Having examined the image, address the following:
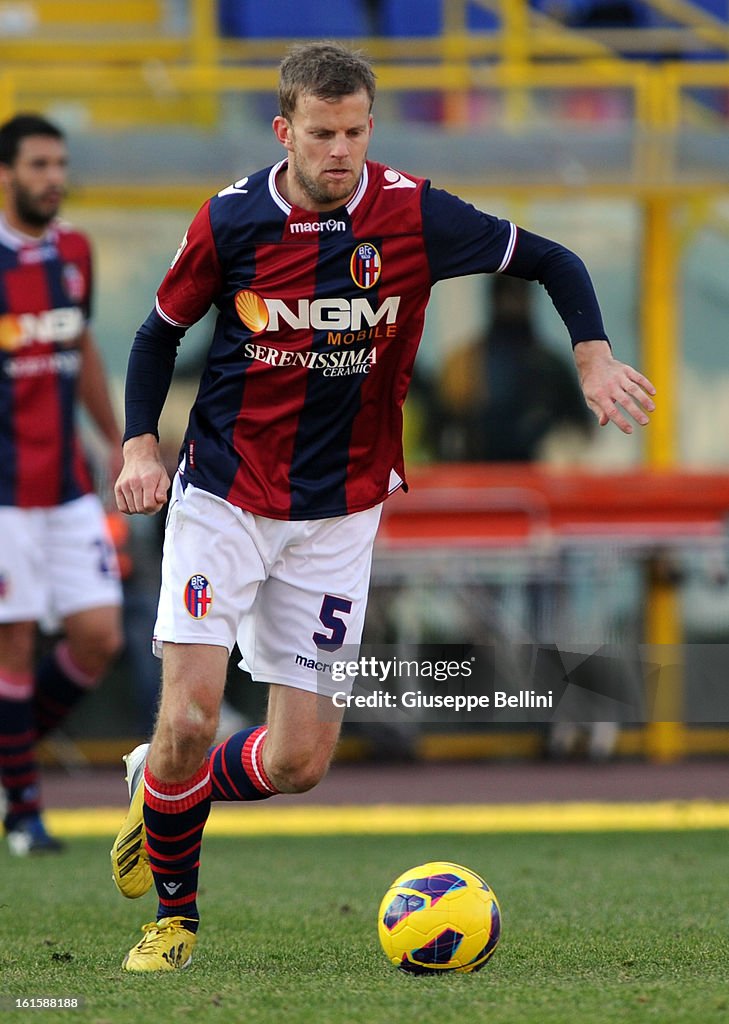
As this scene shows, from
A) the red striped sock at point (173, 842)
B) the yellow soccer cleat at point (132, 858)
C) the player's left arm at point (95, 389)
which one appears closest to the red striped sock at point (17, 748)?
the player's left arm at point (95, 389)

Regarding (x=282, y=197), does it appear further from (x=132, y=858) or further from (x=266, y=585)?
(x=132, y=858)

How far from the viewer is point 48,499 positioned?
723cm

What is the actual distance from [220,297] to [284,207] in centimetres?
29

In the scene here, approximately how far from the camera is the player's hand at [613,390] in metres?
4.12

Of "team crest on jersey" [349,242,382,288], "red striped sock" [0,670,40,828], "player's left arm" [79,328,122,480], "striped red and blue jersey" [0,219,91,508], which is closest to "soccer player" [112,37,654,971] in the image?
"team crest on jersey" [349,242,382,288]

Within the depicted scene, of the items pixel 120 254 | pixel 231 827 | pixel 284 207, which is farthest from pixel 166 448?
pixel 284 207

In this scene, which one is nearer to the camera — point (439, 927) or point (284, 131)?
point (439, 927)

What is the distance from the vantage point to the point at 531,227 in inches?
435

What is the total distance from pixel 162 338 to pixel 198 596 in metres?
0.70

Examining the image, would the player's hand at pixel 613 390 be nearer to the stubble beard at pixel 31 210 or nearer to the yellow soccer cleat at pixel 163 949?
the yellow soccer cleat at pixel 163 949

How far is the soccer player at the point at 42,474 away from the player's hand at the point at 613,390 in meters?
3.14

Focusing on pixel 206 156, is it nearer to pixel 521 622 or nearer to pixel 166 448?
pixel 166 448

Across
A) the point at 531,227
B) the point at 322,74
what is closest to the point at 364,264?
the point at 322,74

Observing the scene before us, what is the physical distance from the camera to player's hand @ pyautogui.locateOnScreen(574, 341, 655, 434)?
4121 millimetres
